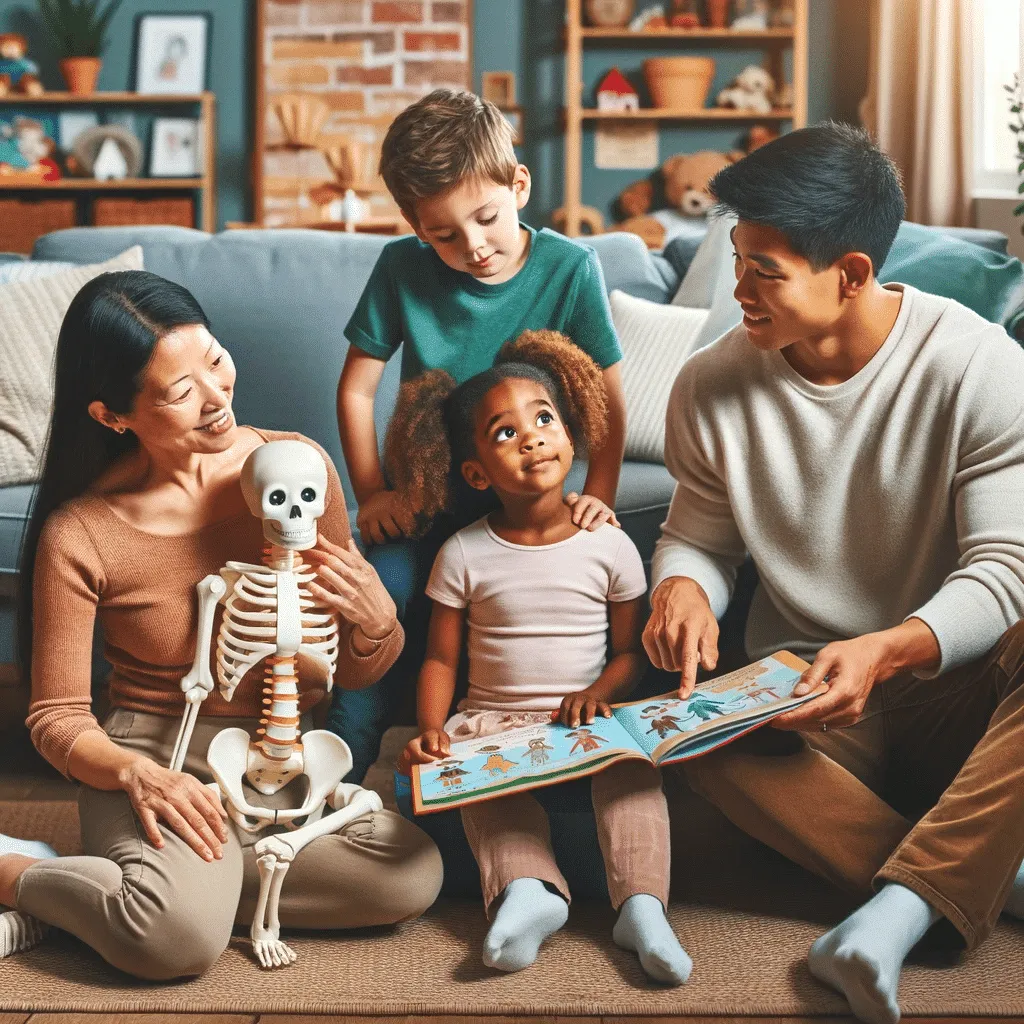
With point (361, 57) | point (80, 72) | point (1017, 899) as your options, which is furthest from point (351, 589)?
point (80, 72)

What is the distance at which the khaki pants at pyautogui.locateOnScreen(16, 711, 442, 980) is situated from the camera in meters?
1.39

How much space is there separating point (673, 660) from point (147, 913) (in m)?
0.67

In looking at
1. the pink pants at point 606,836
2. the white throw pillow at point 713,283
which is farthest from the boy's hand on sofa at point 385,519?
the white throw pillow at point 713,283

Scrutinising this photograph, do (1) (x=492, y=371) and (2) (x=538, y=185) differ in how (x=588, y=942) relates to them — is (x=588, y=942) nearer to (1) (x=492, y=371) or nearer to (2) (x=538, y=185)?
(1) (x=492, y=371)

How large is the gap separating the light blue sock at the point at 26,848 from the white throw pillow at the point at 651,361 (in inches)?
49.8

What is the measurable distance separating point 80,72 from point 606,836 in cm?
452

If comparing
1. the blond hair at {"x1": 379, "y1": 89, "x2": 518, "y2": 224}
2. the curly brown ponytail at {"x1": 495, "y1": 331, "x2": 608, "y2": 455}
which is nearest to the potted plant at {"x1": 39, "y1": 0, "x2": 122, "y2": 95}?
the blond hair at {"x1": 379, "y1": 89, "x2": 518, "y2": 224}

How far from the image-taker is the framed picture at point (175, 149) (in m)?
5.18

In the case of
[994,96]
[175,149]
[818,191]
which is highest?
[994,96]

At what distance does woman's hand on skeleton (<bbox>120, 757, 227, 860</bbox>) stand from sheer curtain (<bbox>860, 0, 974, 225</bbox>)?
3494mm

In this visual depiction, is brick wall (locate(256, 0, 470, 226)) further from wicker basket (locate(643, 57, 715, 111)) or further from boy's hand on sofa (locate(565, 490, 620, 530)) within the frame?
boy's hand on sofa (locate(565, 490, 620, 530))

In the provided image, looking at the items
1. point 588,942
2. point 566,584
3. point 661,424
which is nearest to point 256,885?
point 588,942

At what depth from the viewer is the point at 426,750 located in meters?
1.57

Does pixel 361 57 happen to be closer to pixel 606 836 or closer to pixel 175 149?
pixel 175 149
